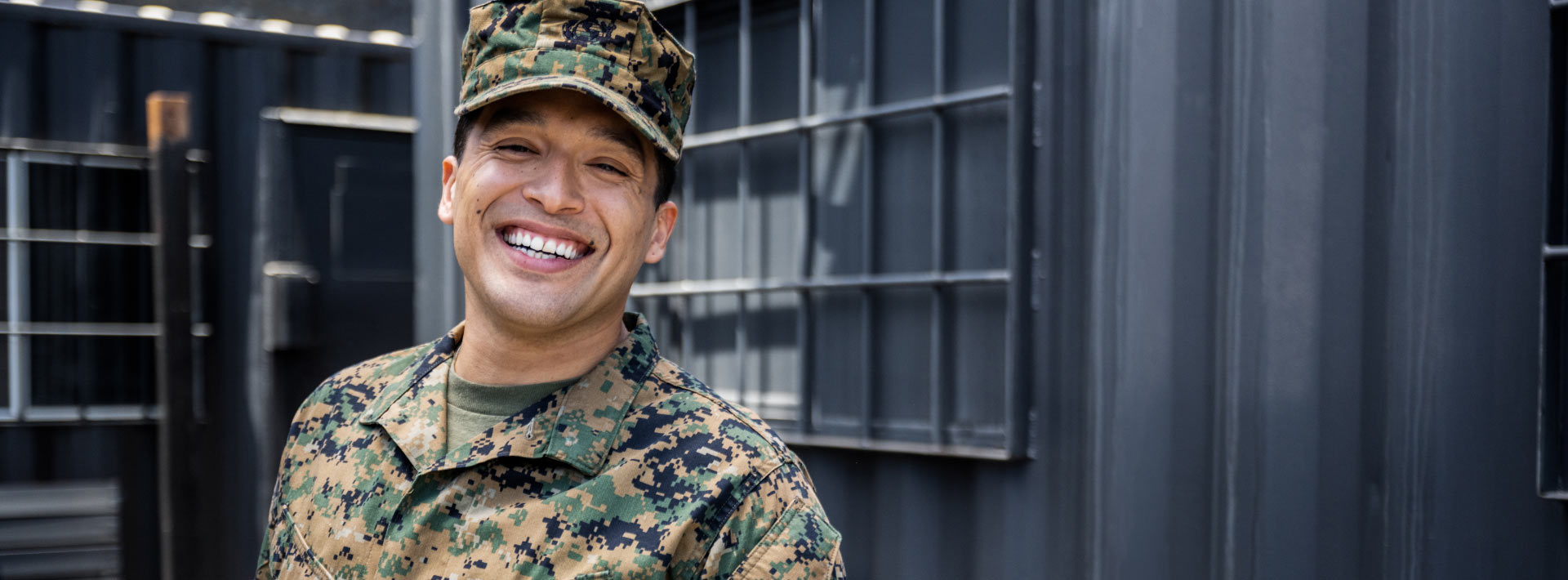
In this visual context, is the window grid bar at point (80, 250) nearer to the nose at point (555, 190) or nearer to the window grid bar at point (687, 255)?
the window grid bar at point (687, 255)

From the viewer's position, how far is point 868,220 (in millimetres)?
2941

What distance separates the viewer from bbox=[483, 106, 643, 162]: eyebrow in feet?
4.87

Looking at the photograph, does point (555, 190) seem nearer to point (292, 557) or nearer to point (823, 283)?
point (292, 557)

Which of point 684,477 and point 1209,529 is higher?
point 684,477

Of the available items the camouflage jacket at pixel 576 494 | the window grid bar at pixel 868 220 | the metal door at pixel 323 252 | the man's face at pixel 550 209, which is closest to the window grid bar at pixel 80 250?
the metal door at pixel 323 252

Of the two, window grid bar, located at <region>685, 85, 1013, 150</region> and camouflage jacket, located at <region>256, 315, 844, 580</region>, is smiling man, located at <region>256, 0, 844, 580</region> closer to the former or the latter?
camouflage jacket, located at <region>256, 315, 844, 580</region>

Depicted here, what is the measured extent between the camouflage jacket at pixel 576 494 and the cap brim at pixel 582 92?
0.98 ft

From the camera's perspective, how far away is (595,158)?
59.6 inches

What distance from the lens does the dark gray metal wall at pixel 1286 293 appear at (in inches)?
74.9

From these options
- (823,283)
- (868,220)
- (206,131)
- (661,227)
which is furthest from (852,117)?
(206,131)

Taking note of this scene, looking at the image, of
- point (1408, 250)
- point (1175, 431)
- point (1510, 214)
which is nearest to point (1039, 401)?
point (1175, 431)

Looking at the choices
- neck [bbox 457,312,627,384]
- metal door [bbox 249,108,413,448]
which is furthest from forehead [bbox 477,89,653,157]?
metal door [bbox 249,108,413,448]

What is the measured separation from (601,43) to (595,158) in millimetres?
147

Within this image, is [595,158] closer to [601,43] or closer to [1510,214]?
[601,43]
